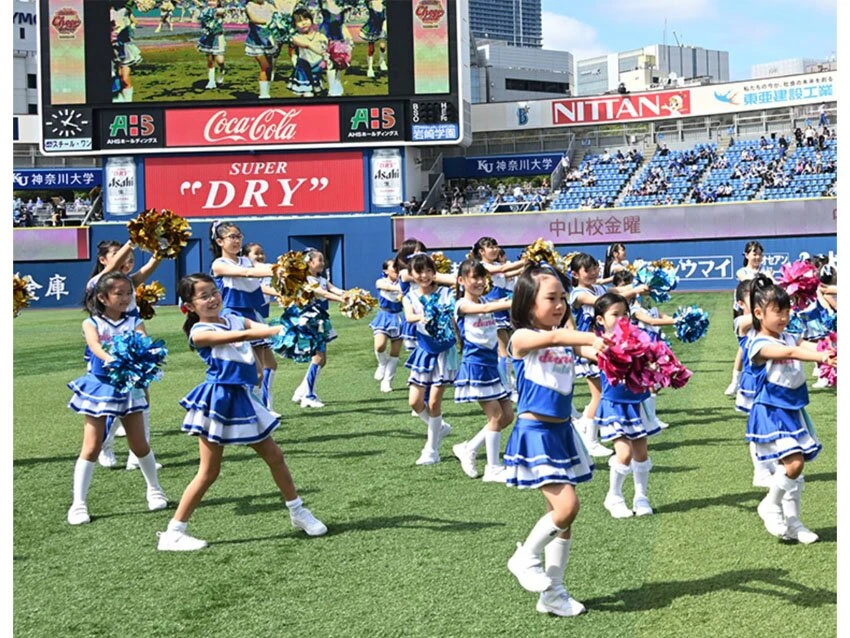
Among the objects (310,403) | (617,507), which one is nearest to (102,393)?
(617,507)

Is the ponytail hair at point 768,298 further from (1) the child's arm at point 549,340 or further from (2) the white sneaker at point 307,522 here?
(2) the white sneaker at point 307,522

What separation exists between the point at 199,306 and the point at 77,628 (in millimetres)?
1730

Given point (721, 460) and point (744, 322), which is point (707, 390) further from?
point (721, 460)

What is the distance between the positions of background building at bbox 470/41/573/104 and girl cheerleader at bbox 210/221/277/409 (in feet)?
139

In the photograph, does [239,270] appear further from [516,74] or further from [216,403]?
[516,74]

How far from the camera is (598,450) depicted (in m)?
7.88

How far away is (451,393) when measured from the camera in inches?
461

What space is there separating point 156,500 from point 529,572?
2.99m

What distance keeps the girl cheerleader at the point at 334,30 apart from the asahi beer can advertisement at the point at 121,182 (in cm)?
722

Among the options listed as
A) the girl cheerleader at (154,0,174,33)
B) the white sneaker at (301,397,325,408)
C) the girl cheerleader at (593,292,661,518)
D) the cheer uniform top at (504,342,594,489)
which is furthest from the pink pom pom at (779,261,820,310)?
the girl cheerleader at (154,0,174,33)

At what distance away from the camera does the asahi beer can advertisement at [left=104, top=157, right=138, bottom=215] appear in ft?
109

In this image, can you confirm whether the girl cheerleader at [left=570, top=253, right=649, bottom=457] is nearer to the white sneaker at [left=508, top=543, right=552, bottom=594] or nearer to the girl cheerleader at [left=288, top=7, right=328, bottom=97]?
the white sneaker at [left=508, top=543, right=552, bottom=594]

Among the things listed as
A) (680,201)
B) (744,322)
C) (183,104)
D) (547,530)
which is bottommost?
(547,530)

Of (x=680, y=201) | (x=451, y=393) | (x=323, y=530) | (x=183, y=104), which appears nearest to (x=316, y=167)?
(x=183, y=104)
